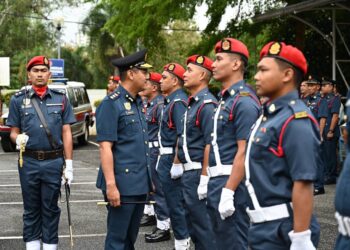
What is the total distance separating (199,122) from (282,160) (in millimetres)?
2438

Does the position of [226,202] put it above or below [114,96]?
below

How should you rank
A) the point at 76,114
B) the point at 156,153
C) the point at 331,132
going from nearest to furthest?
the point at 156,153
the point at 331,132
the point at 76,114

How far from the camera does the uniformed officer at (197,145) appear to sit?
6.35m

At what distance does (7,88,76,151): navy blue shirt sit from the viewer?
695cm

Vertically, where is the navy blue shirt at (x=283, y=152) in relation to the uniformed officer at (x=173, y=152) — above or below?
above

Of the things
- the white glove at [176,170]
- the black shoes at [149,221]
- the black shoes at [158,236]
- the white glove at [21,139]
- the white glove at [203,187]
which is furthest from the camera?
the black shoes at [149,221]

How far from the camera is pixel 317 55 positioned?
22.2 meters

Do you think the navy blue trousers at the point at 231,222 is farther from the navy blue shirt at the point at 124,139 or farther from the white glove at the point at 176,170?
the white glove at the point at 176,170

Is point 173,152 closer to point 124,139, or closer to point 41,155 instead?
point 41,155

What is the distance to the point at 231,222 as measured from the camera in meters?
5.36

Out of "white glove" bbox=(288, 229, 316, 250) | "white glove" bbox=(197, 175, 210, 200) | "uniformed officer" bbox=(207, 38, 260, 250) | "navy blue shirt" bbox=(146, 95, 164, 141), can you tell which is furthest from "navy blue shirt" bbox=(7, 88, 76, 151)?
"white glove" bbox=(288, 229, 316, 250)

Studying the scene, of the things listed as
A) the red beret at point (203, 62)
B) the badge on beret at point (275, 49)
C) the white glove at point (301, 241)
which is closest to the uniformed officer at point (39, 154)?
the red beret at point (203, 62)

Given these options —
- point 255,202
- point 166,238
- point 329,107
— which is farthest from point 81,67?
point 255,202

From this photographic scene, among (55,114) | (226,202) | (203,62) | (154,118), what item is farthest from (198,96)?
(154,118)
